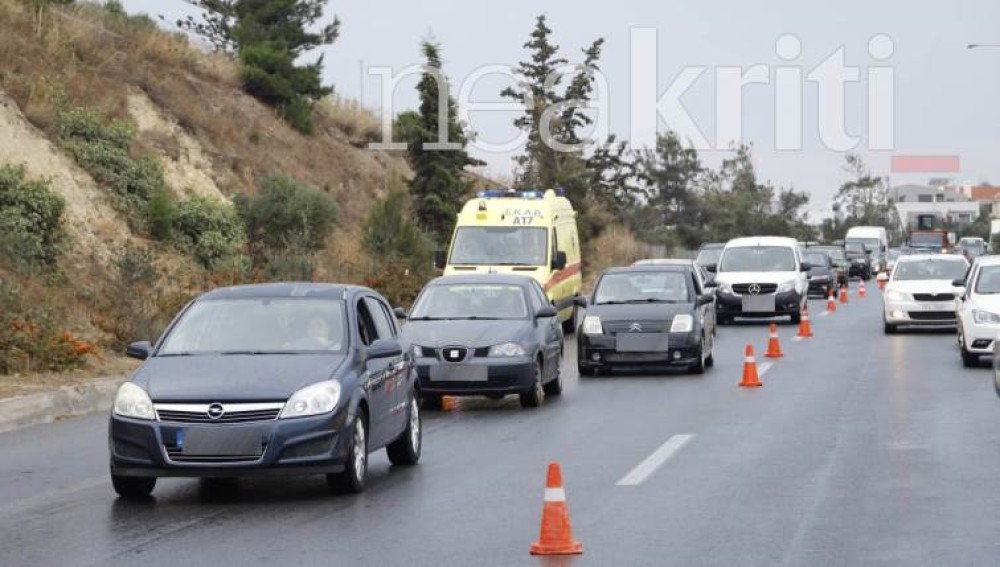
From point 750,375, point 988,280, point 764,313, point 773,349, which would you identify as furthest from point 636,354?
point 764,313

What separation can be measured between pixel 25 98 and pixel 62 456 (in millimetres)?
25495

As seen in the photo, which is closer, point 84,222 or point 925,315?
point 925,315

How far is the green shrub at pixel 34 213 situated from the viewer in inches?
1201

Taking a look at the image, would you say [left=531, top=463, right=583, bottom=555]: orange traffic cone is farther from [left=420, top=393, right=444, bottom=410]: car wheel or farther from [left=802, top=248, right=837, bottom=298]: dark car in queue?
[left=802, top=248, right=837, bottom=298]: dark car in queue

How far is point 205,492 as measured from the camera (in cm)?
1270

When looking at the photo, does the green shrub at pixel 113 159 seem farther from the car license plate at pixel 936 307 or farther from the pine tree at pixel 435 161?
the car license plate at pixel 936 307

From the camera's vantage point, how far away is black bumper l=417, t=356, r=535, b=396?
19.3 m

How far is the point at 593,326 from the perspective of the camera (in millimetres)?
24266

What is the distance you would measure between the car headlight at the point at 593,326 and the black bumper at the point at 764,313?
13.7 metres

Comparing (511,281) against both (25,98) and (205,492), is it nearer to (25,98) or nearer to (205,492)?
(205,492)

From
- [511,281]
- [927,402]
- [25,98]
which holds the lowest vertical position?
[927,402]

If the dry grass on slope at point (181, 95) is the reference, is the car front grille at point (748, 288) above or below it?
below

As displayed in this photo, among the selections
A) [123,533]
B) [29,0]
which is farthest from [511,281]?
[29,0]

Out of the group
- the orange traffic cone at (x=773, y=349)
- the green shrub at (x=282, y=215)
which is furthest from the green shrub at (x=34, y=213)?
the orange traffic cone at (x=773, y=349)
